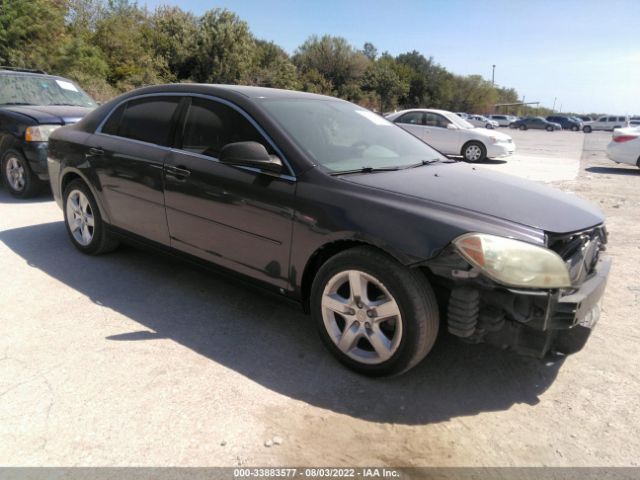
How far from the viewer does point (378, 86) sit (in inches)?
2314

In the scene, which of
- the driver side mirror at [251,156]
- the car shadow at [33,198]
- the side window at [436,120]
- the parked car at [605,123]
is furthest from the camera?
the parked car at [605,123]

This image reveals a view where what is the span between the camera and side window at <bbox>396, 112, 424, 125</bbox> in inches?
556

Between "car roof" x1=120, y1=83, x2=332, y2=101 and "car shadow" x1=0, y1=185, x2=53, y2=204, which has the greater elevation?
"car roof" x1=120, y1=83, x2=332, y2=101

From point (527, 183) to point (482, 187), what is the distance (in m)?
0.58

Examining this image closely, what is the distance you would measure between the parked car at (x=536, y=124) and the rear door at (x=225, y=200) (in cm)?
5345

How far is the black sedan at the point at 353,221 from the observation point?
2426 mm

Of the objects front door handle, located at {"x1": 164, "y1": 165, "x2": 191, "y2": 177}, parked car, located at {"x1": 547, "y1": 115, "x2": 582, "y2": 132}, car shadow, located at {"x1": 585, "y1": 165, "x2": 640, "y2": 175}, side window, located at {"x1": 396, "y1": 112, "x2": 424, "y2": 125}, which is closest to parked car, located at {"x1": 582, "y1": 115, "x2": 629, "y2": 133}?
parked car, located at {"x1": 547, "y1": 115, "x2": 582, "y2": 132}

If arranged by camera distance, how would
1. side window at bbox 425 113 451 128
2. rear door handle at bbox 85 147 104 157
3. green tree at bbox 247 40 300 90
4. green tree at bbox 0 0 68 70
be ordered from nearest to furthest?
rear door handle at bbox 85 147 104 157 < side window at bbox 425 113 451 128 < green tree at bbox 0 0 68 70 < green tree at bbox 247 40 300 90

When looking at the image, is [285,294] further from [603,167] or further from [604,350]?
[603,167]

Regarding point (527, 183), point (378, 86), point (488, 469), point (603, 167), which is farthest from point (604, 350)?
point (378, 86)

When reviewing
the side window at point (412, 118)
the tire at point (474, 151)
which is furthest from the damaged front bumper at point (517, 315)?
the side window at point (412, 118)

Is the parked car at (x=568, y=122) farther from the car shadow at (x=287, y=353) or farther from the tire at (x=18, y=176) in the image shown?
the car shadow at (x=287, y=353)

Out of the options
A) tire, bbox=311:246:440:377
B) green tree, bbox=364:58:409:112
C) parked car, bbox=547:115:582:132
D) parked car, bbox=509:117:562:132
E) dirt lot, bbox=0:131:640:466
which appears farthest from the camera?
green tree, bbox=364:58:409:112

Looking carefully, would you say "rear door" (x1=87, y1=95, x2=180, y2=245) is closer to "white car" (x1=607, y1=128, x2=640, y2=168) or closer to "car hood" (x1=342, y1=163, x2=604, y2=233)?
"car hood" (x1=342, y1=163, x2=604, y2=233)
